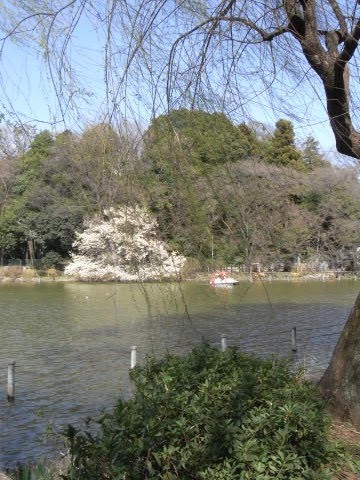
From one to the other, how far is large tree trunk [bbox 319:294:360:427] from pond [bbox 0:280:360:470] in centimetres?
72

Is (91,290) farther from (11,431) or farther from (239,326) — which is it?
(11,431)

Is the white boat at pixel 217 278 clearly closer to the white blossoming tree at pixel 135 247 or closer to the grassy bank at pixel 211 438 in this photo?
the white blossoming tree at pixel 135 247

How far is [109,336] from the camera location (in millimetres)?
19625

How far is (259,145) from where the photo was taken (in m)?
4.16

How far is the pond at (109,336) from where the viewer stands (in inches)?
183

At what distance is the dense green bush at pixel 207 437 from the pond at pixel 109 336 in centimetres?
66

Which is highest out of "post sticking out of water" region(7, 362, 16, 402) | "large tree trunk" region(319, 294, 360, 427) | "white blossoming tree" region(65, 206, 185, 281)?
"white blossoming tree" region(65, 206, 185, 281)

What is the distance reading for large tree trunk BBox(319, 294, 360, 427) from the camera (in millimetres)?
4766

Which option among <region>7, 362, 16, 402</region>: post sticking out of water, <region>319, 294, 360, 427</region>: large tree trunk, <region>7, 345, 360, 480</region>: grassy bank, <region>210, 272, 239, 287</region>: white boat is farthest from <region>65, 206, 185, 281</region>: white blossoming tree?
<region>7, 362, 16, 402</region>: post sticking out of water

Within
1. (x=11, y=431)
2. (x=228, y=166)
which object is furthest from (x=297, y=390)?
(x=11, y=431)

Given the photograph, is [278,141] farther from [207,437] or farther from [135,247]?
[207,437]

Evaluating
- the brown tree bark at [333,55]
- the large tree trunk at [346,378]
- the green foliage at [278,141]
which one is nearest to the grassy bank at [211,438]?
the large tree trunk at [346,378]

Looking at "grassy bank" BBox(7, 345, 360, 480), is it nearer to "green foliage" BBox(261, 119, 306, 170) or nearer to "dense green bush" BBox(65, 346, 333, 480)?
"dense green bush" BBox(65, 346, 333, 480)

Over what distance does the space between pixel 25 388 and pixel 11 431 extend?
9.83 feet
